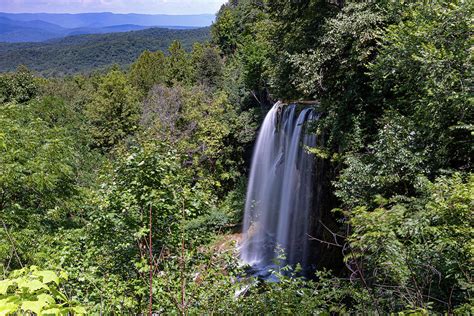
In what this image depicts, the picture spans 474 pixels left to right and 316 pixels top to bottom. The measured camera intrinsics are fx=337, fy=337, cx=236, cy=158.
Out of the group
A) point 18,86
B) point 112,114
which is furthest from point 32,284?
point 18,86

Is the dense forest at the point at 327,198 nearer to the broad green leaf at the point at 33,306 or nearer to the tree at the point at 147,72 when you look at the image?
the broad green leaf at the point at 33,306

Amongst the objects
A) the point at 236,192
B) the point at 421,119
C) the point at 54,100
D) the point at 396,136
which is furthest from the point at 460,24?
the point at 54,100

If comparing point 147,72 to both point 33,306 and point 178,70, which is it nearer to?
point 178,70

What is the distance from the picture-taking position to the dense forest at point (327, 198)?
396 cm

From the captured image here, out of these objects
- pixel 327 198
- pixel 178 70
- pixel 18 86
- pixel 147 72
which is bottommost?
pixel 327 198

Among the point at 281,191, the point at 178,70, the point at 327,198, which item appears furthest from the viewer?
the point at 178,70

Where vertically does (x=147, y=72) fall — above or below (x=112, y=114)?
above

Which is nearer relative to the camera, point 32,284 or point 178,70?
point 32,284

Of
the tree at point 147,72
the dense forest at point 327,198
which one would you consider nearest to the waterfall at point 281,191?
the dense forest at point 327,198

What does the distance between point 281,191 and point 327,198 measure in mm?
2909

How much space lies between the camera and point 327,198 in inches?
487

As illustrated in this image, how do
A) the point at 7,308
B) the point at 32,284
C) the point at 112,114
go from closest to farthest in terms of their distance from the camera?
the point at 7,308, the point at 32,284, the point at 112,114

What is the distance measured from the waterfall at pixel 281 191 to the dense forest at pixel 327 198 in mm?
1292

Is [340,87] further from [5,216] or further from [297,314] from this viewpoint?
[5,216]
